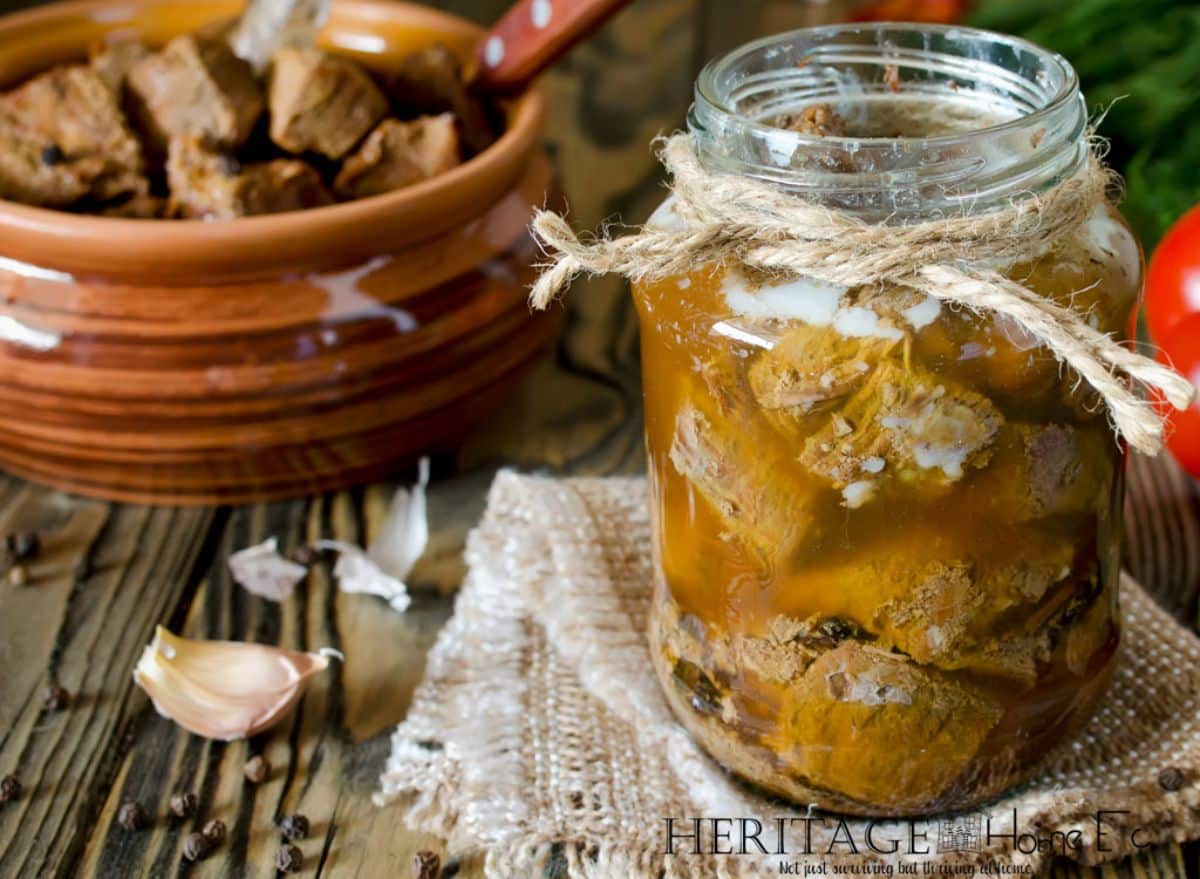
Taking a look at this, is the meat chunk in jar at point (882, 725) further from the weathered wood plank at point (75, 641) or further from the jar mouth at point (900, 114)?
the weathered wood plank at point (75, 641)

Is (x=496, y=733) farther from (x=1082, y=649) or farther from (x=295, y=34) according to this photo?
(x=295, y=34)

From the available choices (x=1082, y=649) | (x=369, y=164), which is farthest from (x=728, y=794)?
(x=369, y=164)

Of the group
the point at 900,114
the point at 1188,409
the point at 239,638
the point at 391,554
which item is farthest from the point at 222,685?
the point at 1188,409

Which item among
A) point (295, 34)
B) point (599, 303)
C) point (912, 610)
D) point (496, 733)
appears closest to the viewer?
point (912, 610)

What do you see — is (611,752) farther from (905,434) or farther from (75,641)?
(75,641)

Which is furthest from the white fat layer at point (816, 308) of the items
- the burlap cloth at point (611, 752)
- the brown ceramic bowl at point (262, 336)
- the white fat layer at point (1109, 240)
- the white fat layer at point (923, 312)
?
the brown ceramic bowl at point (262, 336)

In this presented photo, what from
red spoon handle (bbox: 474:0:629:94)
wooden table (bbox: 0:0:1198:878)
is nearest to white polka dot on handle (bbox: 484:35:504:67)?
red spoon handle (bbox: 474:0:629:94)

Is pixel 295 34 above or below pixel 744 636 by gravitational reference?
above
